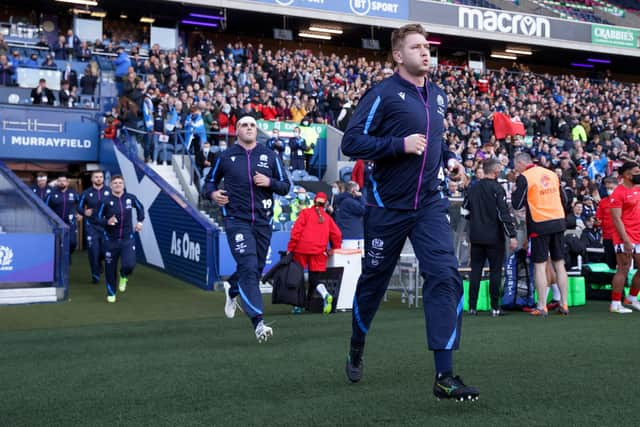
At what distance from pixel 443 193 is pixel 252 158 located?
3094 millimetres

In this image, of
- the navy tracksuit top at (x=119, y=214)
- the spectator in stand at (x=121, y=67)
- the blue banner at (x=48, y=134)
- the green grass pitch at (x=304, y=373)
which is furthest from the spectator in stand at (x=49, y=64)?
the green grass pitch at (x=304, y=373)

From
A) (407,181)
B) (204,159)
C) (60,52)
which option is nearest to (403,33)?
(407,181)

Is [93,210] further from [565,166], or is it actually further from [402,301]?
[565,166]

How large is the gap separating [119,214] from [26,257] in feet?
4.91

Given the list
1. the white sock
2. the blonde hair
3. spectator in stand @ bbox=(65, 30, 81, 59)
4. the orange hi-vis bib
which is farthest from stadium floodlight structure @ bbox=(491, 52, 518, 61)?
the blonde hair

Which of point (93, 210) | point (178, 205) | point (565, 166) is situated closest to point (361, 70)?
point (565, 166)

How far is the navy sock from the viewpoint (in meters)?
3.99

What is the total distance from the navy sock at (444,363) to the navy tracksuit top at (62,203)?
41.6 feet

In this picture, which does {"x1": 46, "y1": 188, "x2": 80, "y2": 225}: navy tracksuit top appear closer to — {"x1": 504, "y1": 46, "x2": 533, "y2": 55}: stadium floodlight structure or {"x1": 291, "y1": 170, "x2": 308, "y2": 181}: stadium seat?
{"x1": 291, "y1": 170, "x2": 308, "y2": 181}: stadium seat

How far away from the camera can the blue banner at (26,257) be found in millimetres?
10984

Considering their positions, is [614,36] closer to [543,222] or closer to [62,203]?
[62,203]

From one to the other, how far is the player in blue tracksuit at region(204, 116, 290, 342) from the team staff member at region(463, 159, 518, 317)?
305 cm

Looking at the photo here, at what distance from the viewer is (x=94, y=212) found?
11812mm

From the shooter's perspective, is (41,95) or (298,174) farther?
(298,174)
